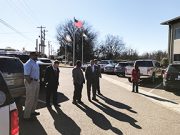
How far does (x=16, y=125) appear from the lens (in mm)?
3691

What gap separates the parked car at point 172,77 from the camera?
18.0 metres

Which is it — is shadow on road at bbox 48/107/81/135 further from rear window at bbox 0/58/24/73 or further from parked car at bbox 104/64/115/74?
parked car at bbox 104/64/115/74

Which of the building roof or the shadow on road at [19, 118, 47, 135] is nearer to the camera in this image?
the shadow on road at [19, 118, 47, 135]

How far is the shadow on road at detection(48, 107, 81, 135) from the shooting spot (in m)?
8.18

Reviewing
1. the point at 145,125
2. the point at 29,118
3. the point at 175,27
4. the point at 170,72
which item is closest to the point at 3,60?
the point at 29,118

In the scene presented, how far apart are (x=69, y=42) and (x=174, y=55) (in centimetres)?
6399

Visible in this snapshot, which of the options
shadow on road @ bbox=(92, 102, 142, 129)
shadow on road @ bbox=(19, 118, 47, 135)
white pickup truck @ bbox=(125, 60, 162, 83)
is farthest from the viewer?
white pickup truck @ bbox=(125, 60, 162, 83)

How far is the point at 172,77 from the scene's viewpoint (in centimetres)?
1812

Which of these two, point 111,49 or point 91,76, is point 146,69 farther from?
point 111,49

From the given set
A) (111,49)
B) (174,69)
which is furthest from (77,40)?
(174,69)

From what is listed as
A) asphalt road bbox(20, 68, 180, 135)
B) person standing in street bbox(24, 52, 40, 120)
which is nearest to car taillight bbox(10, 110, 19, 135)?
asphalt road bbox(20, 68, 180, 135)

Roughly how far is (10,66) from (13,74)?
24 cm

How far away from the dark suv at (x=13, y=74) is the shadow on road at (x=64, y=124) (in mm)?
1282

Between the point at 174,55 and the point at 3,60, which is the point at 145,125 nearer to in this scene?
the point at 3,60
